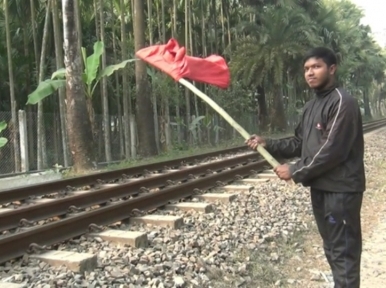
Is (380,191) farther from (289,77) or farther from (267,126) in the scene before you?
(289,77)

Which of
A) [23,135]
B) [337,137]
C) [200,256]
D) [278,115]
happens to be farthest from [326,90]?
[278,115]

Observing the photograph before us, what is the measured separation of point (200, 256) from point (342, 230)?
1964 millimetres

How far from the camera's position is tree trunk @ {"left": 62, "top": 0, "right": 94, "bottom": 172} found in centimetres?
1264

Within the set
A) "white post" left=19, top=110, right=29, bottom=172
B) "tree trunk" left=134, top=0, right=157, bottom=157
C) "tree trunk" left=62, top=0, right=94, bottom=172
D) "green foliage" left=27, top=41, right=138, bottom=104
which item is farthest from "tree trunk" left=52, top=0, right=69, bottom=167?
"tree trunk" left=62, top=0, right=94, bottom=172

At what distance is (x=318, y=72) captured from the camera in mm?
3176

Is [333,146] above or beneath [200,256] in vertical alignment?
above

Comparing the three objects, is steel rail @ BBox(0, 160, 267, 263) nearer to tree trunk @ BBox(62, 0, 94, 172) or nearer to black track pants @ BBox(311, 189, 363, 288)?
black track pants @ BBox(311, 189, 363, 288)

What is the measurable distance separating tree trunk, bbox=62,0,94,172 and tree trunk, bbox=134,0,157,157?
162 inches

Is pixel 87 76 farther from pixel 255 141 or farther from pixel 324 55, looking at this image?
pixel 324 55

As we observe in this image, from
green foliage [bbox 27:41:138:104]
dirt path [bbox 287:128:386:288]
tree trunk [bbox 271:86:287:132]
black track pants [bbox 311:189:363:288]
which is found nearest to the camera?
black track pants [bbox 311:189:363:288]

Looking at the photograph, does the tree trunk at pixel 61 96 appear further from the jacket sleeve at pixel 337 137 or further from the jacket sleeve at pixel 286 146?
the jacket sleeve at pixel 337 137

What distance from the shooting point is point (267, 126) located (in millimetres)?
32500

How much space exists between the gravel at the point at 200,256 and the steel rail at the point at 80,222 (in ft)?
0.44

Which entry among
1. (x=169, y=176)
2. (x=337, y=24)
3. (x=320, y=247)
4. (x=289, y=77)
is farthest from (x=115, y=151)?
(x=337, y=24)
